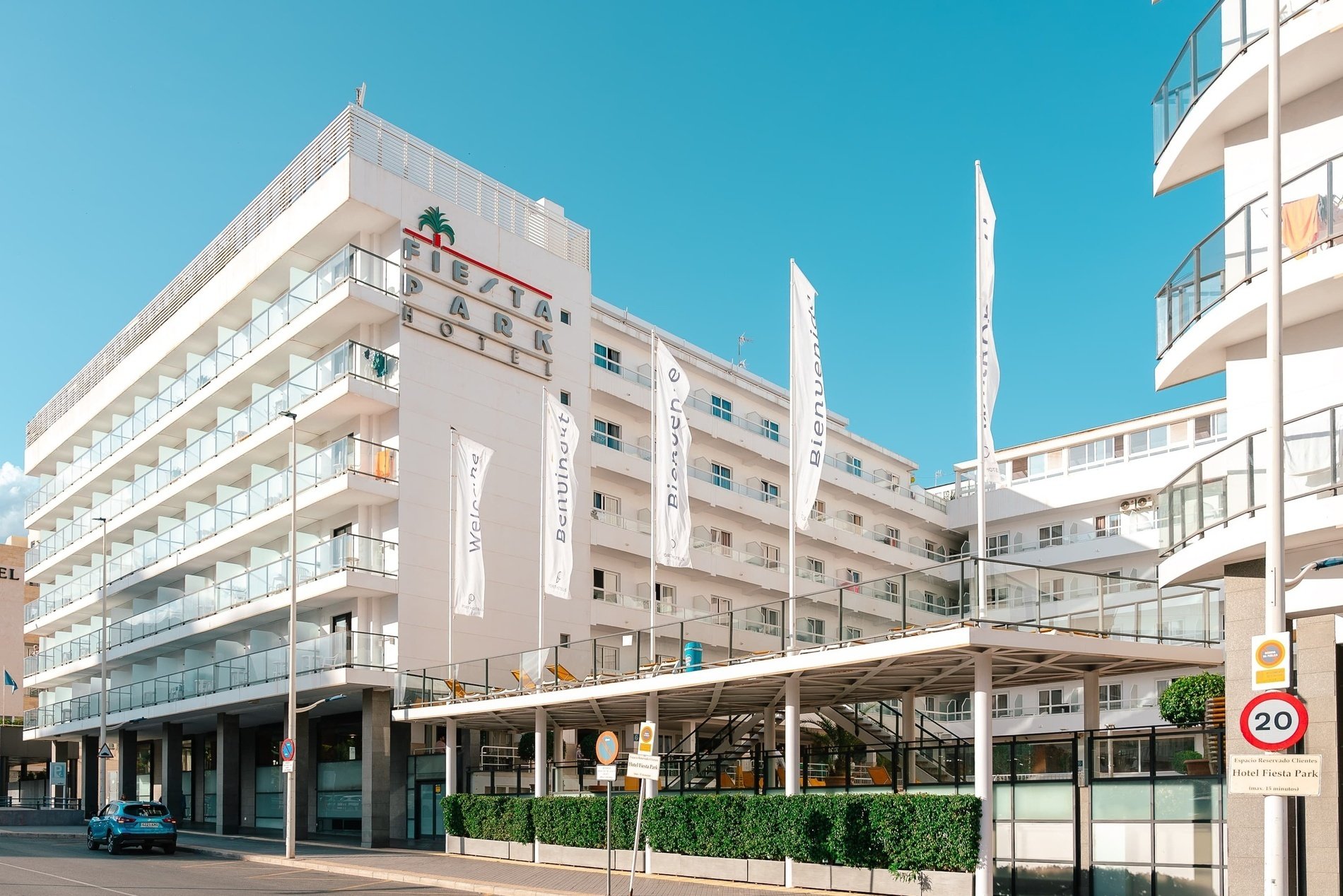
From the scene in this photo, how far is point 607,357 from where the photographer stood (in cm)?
5194

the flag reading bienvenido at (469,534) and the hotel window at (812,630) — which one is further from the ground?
the flag reading bienvenido at (469,534)

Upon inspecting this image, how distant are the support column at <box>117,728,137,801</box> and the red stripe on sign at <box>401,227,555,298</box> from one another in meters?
26.2

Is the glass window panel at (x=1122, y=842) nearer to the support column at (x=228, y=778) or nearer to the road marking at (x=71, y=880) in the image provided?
the road marking at (x=71, y=880)

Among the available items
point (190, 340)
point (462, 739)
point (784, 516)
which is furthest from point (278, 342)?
point (784, 516)

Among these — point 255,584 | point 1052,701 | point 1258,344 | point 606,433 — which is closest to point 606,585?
point 606,433

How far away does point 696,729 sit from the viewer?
1326 inches

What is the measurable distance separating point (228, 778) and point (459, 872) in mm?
20278

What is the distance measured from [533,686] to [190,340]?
2695 cm

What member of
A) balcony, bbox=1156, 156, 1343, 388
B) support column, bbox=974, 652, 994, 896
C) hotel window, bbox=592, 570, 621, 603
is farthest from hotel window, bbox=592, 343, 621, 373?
balcony, bbox=1156, 156, 1343, 388

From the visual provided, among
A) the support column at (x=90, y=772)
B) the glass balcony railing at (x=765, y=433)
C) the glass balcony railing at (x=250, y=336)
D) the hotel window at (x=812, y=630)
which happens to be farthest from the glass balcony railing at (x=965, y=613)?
the support column at (x=90, y=772)

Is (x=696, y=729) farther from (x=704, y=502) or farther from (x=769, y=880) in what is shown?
(x=704, y=502)

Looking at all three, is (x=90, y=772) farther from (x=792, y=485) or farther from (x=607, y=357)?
(x=792, y=485)

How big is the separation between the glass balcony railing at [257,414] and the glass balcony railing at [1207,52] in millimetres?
26470

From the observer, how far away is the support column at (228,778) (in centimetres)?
4578
